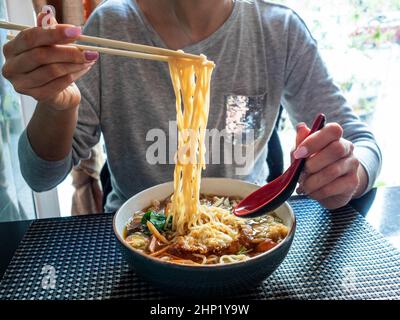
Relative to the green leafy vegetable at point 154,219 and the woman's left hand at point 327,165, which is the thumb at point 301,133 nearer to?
the woman's left hand at point 327,165

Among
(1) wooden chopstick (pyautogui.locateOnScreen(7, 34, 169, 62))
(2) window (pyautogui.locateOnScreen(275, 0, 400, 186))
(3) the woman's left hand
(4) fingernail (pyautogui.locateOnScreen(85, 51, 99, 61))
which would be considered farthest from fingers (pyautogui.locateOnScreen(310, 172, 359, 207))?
(2) window (pyautogui.locateOnScreen(275, 0, 400, 186))

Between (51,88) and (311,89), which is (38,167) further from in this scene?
(311,89)

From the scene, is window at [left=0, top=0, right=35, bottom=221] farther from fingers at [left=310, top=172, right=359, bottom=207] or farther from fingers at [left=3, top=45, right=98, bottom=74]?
fingers at [left=310, top=172, right=359, bottom=207]

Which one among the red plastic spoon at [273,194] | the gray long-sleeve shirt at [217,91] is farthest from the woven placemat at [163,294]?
the gray long-sleeve shirt at [217,91]

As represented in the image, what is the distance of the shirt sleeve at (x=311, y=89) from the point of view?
1.20 meters

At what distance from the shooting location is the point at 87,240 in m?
0.91

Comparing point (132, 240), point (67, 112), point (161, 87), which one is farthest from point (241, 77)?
point (132, 240)

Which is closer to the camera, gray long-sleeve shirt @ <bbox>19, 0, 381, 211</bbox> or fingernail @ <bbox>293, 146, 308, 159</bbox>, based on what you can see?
fingernail @ <bbox>293, 146, 308, 159</bbox>

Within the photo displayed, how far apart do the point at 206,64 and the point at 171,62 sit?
0.26 feet

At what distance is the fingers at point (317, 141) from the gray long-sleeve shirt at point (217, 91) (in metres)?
0.36

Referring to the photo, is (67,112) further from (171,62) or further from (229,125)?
(229,125)

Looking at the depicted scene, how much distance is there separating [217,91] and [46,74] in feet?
2.05

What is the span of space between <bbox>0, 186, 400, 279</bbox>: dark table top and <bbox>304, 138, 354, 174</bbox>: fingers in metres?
0.22

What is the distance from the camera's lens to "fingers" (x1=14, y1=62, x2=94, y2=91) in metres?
0.75
